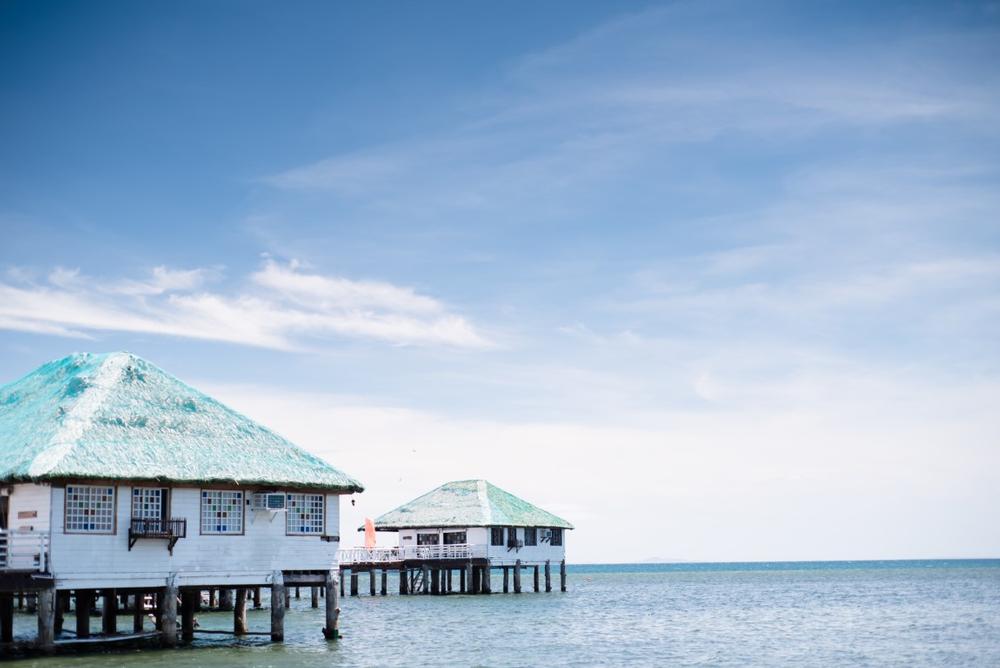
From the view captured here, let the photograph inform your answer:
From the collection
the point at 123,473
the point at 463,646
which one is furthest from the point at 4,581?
the point at 463,646

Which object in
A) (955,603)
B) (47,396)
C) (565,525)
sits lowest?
(955,603)

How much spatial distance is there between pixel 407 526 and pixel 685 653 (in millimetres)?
A: 31590

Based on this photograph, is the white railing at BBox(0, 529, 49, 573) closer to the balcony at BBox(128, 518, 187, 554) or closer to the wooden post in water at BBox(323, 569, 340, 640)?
the balcony at BBox(128, 518, 187, 554)

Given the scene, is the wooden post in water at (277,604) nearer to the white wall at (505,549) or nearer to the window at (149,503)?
the window at (149,503)

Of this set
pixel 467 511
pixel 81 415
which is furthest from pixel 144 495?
pixel 467 511

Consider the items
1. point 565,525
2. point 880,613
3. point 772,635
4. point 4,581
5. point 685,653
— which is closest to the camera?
point 4,581

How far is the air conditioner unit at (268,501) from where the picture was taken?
33.6 m

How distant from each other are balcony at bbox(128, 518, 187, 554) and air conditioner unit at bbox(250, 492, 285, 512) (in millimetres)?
2288

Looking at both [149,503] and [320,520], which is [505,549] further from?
[149,503]

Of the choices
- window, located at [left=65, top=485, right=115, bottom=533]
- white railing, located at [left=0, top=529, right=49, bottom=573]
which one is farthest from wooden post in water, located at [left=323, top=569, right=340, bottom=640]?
white railing, located at [left=0, top=529, right=49, bottom=573]

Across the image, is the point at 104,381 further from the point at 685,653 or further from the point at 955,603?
the point at 955,603

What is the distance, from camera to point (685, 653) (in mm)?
38938

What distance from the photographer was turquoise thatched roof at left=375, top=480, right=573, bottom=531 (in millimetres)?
67312

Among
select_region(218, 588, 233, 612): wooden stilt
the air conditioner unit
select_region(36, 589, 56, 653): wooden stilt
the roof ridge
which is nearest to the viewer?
select_region(36, 589, 56, 653): wooden stilt
